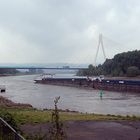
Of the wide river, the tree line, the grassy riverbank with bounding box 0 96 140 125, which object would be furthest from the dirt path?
the tree line

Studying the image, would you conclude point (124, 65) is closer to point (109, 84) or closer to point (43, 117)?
point (109, 84)

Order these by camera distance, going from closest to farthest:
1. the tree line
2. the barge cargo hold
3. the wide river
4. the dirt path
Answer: the dirt path < the wide river < the barge cargo hold < the tree line

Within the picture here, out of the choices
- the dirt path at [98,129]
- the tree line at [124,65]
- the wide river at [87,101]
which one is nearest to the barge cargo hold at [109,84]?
the tree line at [124,65]

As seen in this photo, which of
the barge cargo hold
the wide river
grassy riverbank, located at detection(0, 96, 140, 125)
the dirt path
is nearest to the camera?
the dirt path

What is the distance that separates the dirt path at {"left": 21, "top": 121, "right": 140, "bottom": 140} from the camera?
565 inches

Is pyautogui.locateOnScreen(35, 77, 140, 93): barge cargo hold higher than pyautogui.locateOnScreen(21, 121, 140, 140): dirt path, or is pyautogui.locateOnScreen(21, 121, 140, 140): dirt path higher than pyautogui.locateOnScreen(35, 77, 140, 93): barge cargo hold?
pyautogui.locateOnScreen(21, 121, 140, 140): dirt path

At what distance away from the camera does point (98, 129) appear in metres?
16.0

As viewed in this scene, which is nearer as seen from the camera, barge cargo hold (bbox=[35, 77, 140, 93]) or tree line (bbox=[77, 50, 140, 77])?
barge cargo hold (bbox=[35, 77, 140, 93])

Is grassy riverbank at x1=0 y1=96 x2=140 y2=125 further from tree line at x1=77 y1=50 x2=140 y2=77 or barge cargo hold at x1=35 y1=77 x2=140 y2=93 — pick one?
tree line at x1=77 y1=50 x2=140 y2=77

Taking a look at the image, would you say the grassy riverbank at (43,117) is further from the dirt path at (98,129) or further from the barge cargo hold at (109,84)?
the barge cargo hold at (109,84)

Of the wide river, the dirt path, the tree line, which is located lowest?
the wide river

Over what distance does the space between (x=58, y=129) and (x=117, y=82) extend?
3453 inches

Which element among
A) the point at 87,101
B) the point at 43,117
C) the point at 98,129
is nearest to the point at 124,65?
the point at 87,101

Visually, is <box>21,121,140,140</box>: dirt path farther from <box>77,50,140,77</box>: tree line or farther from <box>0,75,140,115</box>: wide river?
<box>77,50,140,77</box>: tree line
